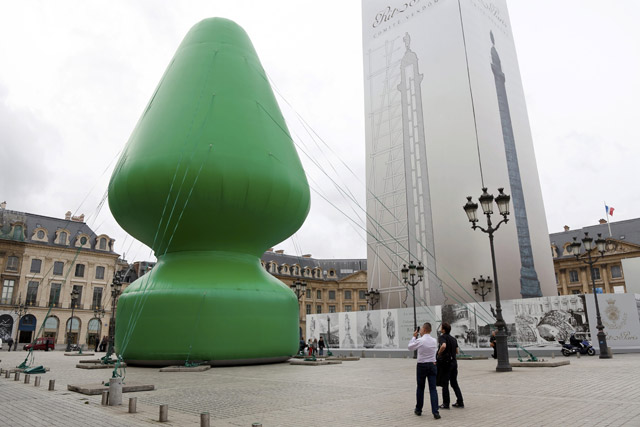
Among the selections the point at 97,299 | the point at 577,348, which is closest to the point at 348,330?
the point at 577,348

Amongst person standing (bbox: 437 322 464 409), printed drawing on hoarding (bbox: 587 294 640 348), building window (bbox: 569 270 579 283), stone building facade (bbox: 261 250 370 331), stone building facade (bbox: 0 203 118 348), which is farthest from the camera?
stone building facade (bbox: 261 250 370 331)

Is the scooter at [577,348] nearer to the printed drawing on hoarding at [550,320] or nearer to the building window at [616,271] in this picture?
the printed drawing on hoarding at [550,320]

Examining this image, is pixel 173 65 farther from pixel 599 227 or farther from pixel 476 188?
pixel 599 227

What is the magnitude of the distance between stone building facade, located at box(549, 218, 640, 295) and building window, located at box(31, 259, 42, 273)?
2327 inches

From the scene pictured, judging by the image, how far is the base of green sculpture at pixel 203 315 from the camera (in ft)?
47.4

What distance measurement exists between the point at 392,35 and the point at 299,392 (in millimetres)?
37855

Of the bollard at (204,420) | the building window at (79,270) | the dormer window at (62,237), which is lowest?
the bollard at (204,420)

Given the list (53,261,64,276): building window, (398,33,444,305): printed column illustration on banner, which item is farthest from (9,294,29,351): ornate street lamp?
(398,33,444,305): printed column illustration on banner

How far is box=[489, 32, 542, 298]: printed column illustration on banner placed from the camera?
33.6 m

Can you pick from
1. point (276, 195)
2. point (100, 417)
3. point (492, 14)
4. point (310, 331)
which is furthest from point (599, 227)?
point (100, 417)

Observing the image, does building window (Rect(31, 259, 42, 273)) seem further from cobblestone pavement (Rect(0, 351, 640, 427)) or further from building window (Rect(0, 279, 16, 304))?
cobblestone pavement (Rect(0, 351, 640, 427))

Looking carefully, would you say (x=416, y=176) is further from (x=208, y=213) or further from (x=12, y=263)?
(x=12, y=263)

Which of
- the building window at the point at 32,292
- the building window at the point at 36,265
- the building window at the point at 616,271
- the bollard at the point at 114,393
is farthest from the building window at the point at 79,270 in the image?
the building window at the point at 616,271

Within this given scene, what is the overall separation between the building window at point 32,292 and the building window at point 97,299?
5634mm
